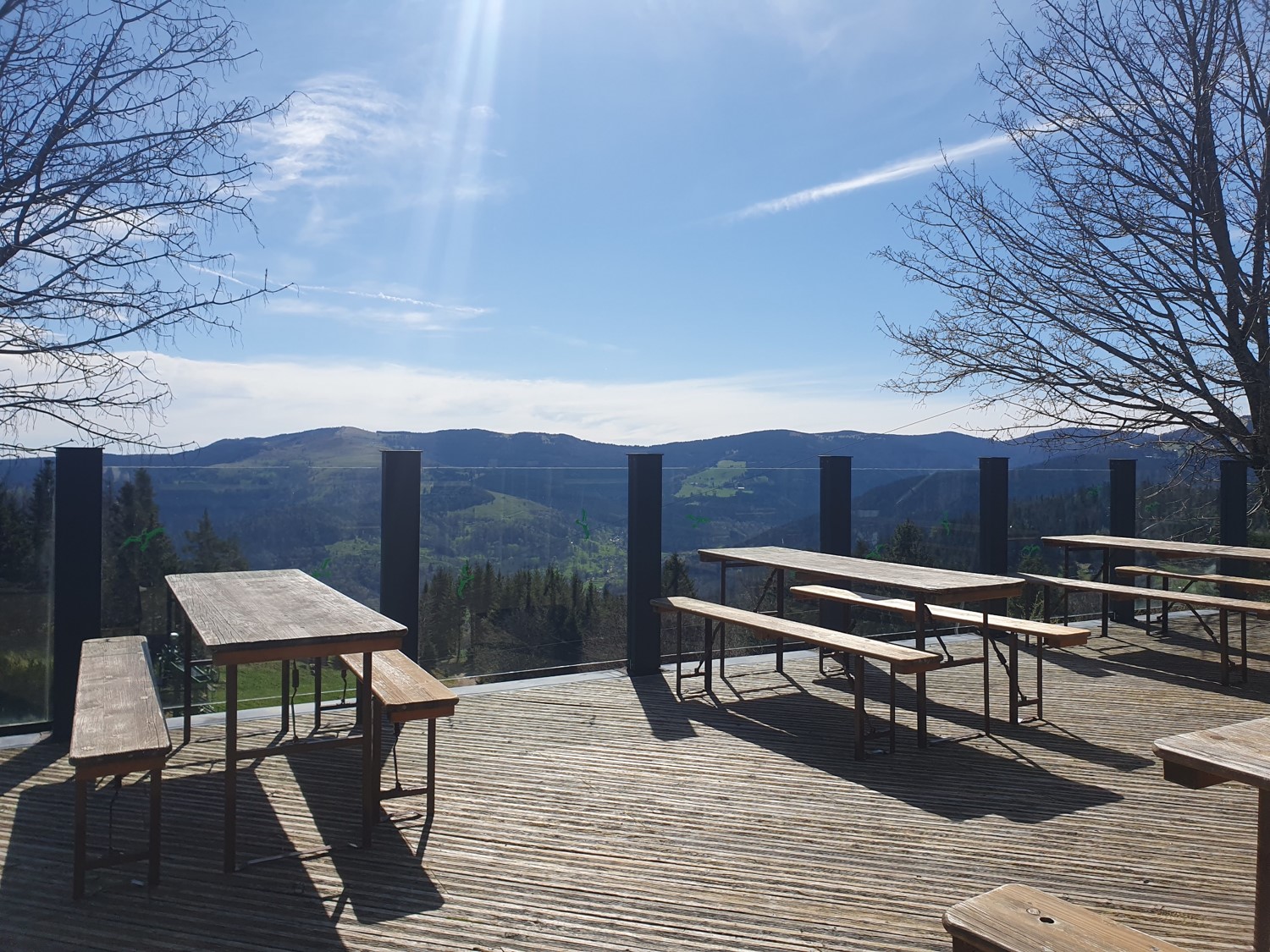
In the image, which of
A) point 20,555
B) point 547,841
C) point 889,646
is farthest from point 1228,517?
point 20,555

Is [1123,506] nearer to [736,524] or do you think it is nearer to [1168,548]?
[1168,548]

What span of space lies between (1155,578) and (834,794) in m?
8.44

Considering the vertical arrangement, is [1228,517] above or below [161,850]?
above

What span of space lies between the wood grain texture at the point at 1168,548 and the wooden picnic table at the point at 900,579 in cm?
294

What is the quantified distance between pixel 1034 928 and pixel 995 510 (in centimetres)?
746

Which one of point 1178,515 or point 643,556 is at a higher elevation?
point 1178,515

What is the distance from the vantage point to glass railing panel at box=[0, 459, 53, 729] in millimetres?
5055

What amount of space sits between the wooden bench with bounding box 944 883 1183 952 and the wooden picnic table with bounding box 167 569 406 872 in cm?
215

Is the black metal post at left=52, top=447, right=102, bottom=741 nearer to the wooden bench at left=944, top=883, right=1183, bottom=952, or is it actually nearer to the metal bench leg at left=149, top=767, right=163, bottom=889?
the metal bench leg at left=149, top=767, right=163, bottom=889

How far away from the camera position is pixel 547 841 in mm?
3467

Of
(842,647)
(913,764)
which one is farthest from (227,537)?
(913,764)

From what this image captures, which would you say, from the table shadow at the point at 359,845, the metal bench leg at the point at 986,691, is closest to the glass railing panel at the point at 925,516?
the metal bench leg at the point at 986,691

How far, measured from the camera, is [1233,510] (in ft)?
31.1

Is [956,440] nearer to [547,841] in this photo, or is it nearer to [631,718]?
[631,718]
